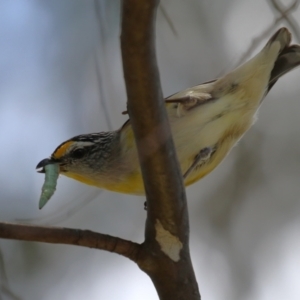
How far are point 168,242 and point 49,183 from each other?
343 mm

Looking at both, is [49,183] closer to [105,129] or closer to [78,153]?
[78,153]

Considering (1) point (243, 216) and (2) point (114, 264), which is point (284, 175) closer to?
(1) point (243, 216)

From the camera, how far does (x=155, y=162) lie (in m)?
0.95

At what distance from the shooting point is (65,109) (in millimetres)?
2168

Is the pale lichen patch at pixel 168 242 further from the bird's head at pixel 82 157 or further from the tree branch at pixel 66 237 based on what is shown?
the bird's head at pixel 82 157

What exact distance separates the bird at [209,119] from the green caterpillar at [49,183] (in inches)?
1.5

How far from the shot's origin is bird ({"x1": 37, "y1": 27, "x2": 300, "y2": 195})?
1.38m

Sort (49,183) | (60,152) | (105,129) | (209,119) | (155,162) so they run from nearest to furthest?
(155,162) < (49,183) < (209,119) < (60,152) < (105,129)

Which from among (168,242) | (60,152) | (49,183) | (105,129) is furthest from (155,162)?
(105,129)

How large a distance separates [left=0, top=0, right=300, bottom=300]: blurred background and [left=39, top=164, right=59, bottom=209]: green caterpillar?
2.45ft

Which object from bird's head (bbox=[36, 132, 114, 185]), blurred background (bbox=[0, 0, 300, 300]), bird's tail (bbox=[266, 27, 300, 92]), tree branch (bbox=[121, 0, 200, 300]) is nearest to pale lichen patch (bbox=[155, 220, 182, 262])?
tree branch (bbox=[121, 0, 200, 300])

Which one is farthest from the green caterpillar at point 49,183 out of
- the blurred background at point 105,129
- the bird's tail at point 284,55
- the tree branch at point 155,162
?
the blurred background at point 105,129

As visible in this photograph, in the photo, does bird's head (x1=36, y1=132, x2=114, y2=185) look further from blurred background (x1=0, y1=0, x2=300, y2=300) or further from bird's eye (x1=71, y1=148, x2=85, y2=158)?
blurred background (x1=0, y1=0, x2=300, y2=300)

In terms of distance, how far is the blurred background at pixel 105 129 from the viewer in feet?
7.04
